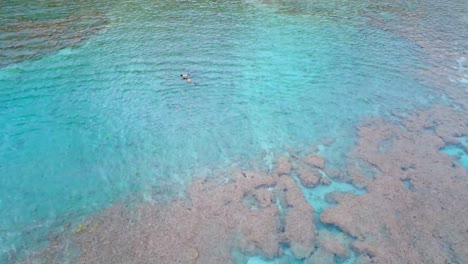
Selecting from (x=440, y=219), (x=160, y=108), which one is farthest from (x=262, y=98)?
(x=440, y=219)

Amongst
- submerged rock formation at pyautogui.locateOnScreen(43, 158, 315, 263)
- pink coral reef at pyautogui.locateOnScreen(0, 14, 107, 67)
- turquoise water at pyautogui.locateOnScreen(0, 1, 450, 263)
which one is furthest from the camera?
pink coral reef at pyautogui.locateOnScreen(0, 14, 107, 67)

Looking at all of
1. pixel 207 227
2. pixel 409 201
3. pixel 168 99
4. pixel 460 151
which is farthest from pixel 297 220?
pixel 168 99

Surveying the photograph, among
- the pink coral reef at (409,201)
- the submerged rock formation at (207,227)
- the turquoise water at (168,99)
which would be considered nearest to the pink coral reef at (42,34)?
the turquoise water at (168,99)

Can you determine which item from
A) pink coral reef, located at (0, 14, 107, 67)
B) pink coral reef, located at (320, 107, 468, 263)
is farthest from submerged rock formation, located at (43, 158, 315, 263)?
pink coral reef, located at (0, 14, 107, 67)

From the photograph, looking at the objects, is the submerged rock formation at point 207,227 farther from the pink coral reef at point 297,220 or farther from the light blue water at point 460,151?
the light blue water at point 460,151

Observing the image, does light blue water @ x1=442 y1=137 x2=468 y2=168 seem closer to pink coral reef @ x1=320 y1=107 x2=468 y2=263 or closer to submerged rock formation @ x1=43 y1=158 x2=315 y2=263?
pink coral reef @ x1=320 y1=107 x2=468 y2=263

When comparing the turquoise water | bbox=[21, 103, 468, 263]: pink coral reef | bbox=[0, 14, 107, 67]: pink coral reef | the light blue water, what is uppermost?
bbox=[0, 14, 107, 67]: pink coral reef

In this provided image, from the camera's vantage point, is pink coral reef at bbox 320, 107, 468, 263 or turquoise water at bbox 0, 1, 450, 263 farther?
turquoise water at bbox 0, 1, 450, 263

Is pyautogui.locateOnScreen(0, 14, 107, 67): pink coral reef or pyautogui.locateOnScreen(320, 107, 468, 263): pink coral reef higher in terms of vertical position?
pyautogui.locateOnScreen(0, 14, 107, 67): pink coral reef
